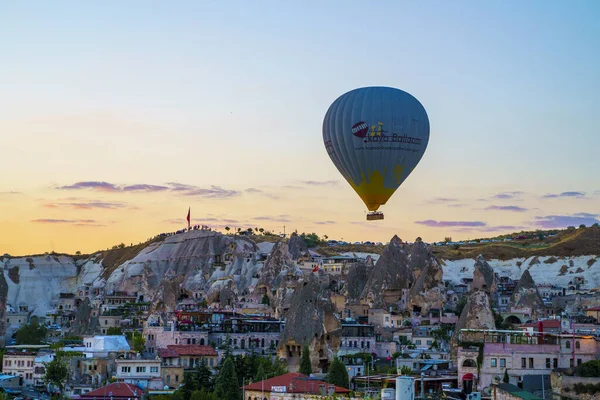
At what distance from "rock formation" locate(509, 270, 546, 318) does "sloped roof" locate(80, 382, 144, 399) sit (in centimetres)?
4266

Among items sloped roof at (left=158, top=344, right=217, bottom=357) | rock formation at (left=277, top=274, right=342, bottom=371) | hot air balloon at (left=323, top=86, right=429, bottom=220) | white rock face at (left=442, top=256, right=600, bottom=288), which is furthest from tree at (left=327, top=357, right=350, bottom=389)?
white rock face at (left=442, top=256, right=600, bottom=288)

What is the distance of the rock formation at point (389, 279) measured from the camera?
12231 centimetres

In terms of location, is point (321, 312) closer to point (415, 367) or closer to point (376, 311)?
point (415, 367)

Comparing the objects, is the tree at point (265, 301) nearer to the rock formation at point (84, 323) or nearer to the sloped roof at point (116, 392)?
the rock formation at point (84, 323)

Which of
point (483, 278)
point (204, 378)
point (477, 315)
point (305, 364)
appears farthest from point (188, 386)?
point (483, 278)

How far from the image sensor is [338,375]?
251ft

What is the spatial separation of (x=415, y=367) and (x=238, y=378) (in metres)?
12.0

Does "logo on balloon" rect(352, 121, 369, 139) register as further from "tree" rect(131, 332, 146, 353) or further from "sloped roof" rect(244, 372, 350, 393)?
"tree" rect(131, 332, 146, 353)

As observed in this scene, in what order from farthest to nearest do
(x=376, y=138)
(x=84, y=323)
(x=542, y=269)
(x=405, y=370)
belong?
1. (x=542, y=269)
2. (x=84, y=323)
3. (x=376, y=138)
4. (x=405, y=370)

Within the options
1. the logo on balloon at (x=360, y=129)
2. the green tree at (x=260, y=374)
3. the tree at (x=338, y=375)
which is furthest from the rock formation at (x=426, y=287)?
the tree at (x=338, y=375)

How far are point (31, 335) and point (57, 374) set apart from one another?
131ft

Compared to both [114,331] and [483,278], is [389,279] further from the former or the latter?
[114,331]

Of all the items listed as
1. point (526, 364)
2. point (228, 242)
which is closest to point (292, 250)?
point (228, 242)

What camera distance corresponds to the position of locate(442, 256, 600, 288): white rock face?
15600 cm
